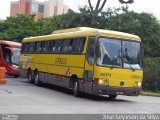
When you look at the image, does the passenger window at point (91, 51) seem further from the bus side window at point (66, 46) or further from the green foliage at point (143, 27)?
the green foliage at point (143, 27)

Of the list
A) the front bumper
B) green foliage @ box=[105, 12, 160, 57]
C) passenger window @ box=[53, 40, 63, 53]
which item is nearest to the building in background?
green foliage @ box=[105, 12, 160, 57]

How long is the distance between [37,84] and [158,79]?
840 cm

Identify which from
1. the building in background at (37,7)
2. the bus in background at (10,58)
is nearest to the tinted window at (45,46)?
the bus in background at (10,58)

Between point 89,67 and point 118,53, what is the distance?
1.39 m

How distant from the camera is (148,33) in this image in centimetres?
4584

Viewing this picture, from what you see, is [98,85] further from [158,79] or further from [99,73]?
[158,79]

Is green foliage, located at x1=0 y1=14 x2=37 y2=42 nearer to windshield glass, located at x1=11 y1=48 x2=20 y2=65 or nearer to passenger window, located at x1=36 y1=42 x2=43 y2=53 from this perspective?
windshield glass, located at x1=11 y1=48 x2=20 y2=65

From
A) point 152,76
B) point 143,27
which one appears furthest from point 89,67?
point 143,27

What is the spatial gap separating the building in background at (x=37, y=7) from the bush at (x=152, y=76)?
7770cm

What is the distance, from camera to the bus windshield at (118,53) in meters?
19.0

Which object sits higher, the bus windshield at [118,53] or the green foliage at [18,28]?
the green foliage at [18,28]

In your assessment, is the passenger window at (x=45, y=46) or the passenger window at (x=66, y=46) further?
the passenger window at (x=45, y=46)

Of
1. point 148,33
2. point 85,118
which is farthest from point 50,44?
point 148,33

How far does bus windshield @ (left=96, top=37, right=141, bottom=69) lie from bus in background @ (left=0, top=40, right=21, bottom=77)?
17763 millimetres
